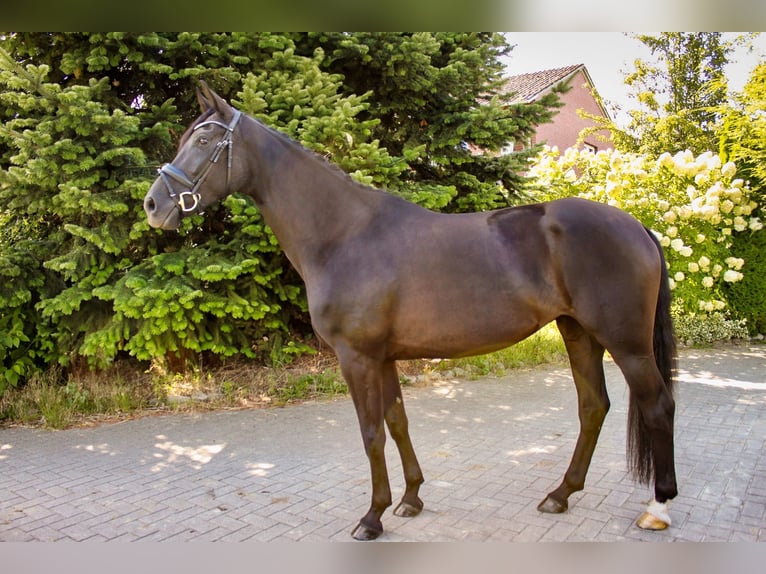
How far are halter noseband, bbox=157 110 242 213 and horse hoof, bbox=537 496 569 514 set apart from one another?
2600 millimetres

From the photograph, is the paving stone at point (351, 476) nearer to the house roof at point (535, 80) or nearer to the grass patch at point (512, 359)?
the grass patch at point (512, 359)

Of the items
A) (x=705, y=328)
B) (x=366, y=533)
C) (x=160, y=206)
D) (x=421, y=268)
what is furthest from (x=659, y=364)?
(x=705, y=328)

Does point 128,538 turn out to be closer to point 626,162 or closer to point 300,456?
point 300,456

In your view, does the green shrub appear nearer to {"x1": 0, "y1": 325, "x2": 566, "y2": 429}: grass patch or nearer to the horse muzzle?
{"x1": 0, "y1": 325, "x2": 566, "y2": 429}: grass patch

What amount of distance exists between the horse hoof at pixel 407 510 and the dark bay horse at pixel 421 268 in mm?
303

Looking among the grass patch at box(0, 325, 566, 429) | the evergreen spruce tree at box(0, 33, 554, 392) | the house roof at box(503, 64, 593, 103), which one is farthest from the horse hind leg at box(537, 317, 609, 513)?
the house roof at box(503, 64, 593, 103)

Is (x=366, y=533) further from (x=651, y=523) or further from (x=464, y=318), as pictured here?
(x=651, y=523)

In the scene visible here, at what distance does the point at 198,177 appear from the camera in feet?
9.35

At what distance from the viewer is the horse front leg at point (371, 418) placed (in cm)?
288

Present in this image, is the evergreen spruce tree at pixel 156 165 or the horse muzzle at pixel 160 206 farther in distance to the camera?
the evergreen spruce tree at pixel 156 165

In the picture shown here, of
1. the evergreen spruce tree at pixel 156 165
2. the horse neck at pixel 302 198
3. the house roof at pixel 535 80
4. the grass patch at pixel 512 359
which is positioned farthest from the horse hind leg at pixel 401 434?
the house roof at pixel 535 80

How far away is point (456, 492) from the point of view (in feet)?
11.6

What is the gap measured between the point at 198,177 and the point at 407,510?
223 centimetres

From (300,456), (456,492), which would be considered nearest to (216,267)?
(300,456)
